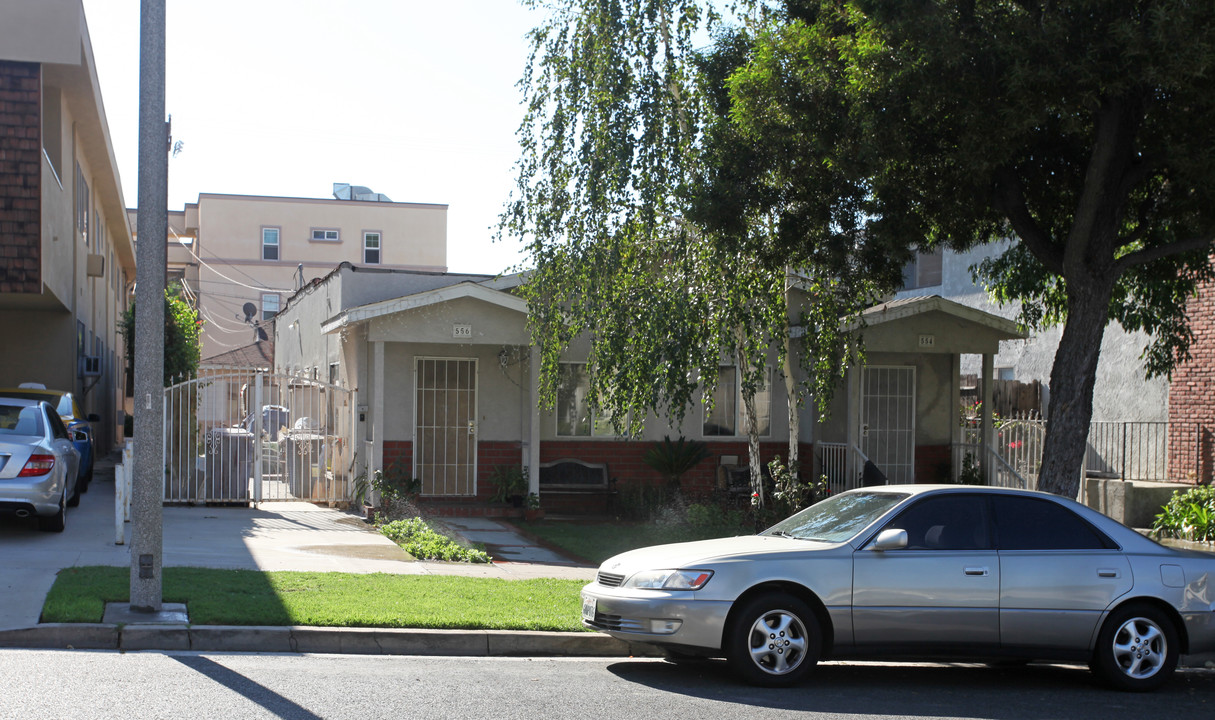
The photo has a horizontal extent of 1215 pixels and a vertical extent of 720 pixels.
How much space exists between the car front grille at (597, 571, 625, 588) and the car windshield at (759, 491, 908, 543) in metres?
1.39

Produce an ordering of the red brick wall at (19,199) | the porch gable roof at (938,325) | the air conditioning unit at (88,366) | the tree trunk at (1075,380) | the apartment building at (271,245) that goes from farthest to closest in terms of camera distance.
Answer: the apartment building at (271,245)
the air conditioning unit at (88,366)
the porch gable roof at (938,325)
the red brick wall at (19,199)
the tree trunk at (1075,380)

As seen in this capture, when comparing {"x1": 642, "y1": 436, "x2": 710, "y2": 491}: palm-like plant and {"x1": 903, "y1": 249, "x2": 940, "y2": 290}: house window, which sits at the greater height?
{"x1": 903, "y1": 249, "x2": 940, "y2": 290}: house window

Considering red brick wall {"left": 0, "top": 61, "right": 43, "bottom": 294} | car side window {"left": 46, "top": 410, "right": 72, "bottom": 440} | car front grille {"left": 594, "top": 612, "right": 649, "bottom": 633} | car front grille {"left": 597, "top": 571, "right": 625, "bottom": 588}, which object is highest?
red brick wall {"left": 0, "top": 61, "right": 43, "bottom": 294}

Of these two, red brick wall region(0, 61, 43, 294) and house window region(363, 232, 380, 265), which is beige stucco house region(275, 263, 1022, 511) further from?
house window region(363, 232, 380, 265)

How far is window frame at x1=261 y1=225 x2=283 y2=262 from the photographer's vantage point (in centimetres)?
4900

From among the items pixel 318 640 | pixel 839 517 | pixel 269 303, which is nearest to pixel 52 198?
pixel 318 640

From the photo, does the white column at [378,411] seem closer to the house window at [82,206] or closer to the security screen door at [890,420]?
the security screen door at [890,420]

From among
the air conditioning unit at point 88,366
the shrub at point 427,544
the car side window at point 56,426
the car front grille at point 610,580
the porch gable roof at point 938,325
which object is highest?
the porch gable roof at point 938,325

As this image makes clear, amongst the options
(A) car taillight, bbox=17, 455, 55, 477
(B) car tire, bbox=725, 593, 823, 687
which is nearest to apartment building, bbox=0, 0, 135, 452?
(A) car taillight, bbox=17, 455, 55, 477

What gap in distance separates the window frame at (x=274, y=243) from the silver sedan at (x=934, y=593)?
1731 inches

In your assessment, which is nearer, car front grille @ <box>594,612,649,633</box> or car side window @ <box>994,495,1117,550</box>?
car front grille @ <box>594,612,649,633</box>

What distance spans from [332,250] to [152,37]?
42.8m

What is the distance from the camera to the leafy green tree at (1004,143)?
10.3 metres

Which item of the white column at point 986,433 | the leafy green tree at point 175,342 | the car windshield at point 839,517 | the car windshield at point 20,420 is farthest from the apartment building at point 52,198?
the white column at point 986,433
